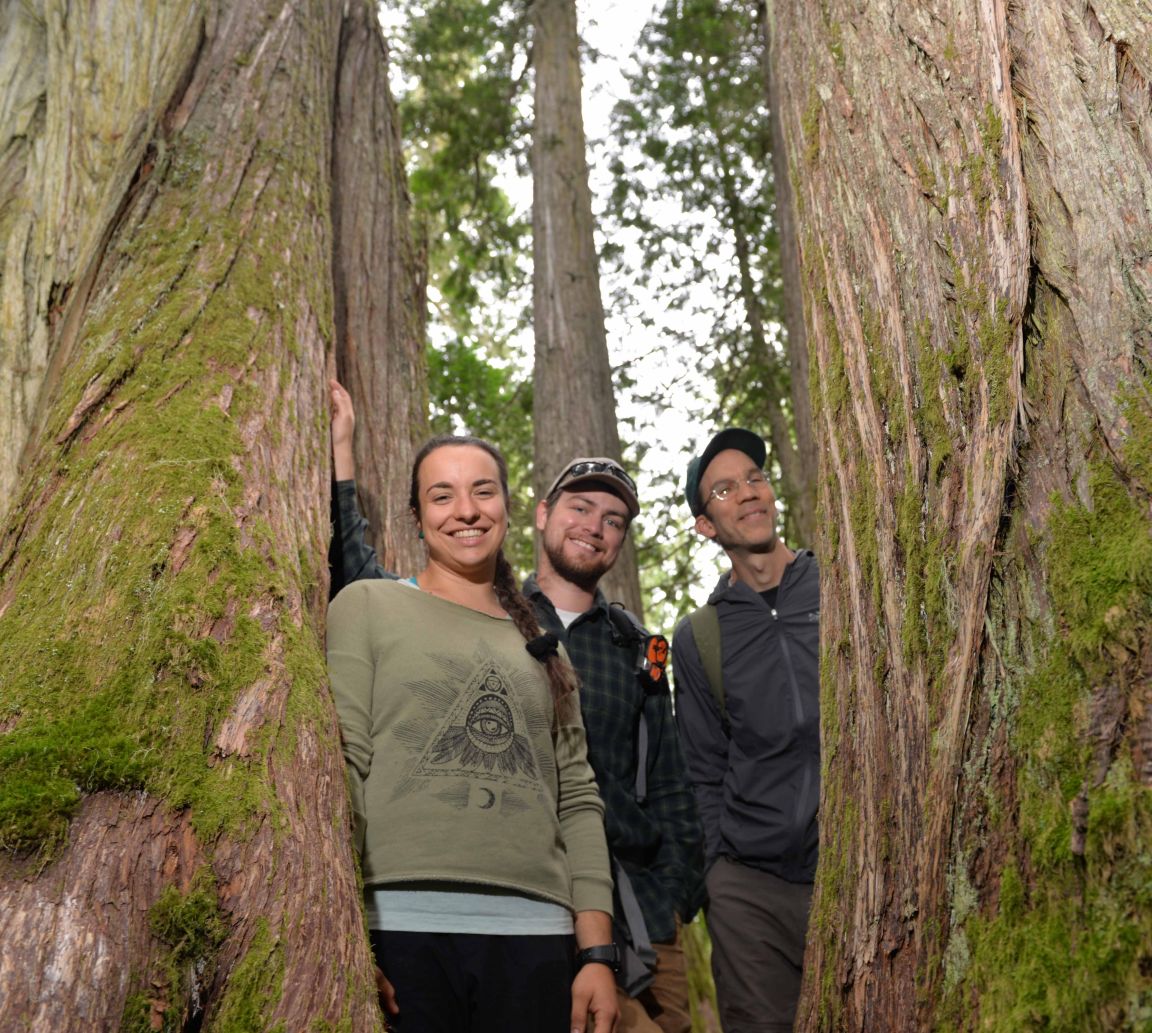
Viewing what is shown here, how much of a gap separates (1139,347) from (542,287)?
7.09 m

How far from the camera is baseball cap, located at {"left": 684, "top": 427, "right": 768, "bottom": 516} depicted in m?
4.59

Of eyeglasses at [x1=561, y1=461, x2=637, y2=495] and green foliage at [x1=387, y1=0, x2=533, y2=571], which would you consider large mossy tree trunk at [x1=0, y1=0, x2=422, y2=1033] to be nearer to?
eyeglasses at [x1=561, y1=461, x2=637, y2=495]

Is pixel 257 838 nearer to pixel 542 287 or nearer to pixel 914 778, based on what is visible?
pixel 914 778

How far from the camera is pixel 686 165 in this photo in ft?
42.1

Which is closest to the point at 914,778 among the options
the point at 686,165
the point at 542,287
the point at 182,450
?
the point at 182,450

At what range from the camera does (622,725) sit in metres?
3.64

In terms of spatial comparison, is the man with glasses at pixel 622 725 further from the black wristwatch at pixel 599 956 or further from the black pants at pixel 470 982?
the black pants at pixel 470 982

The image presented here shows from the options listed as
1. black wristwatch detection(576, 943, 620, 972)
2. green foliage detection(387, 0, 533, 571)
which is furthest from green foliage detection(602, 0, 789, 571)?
black wristwatch detection(576, 943, 620, 972)

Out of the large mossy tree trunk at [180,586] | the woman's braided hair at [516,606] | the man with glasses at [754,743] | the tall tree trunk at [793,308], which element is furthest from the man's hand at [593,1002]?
the tall tree trunk at [793,308]

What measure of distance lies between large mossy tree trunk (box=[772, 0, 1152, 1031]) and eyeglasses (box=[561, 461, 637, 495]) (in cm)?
175

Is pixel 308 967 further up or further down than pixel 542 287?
further down

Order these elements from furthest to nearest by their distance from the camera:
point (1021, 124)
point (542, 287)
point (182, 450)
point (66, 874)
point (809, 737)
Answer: point (542, 287)
point (809, 737)
point (182, 450)
point (1021, 124)
point (66, 874)

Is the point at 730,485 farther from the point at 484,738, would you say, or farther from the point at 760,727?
the point at 484,738

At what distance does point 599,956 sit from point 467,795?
1.92 feet
